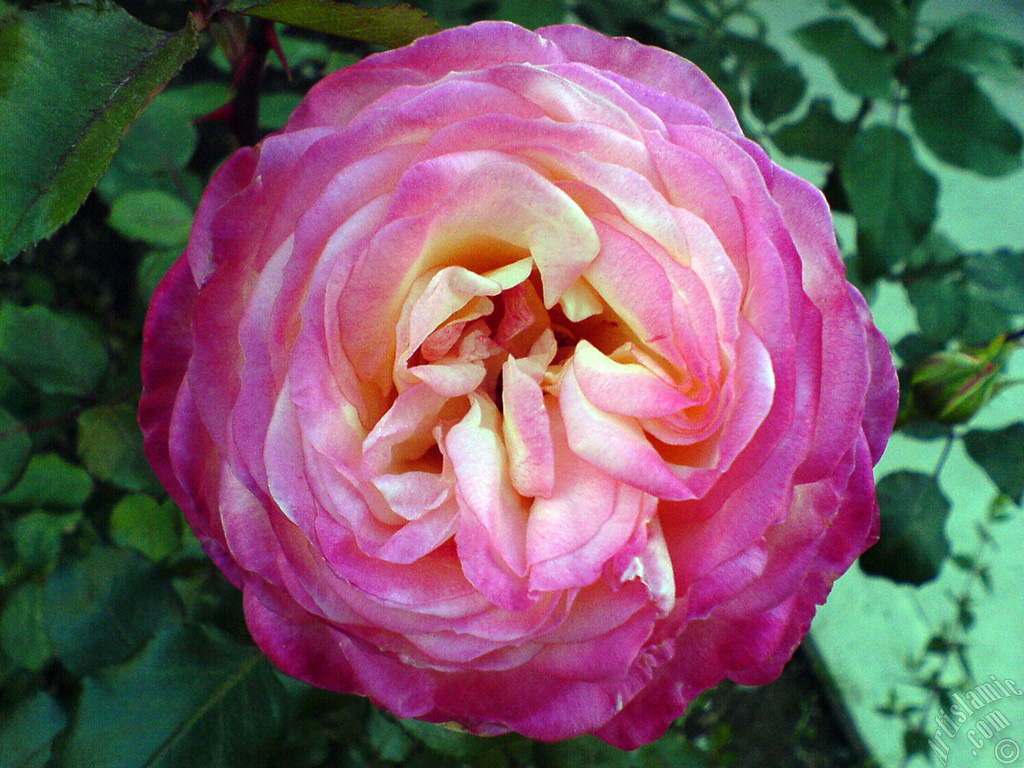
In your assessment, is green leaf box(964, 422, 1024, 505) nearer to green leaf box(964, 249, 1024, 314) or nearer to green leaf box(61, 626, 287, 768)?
green leaf box(964, 249, 1024, 314)

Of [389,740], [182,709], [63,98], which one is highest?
[63,98]

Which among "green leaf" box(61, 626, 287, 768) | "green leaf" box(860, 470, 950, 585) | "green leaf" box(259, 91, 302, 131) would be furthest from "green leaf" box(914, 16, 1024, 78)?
"green leaf" box(61, 626, 287, 768)

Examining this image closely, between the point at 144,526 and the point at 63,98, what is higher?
the point at 63,98

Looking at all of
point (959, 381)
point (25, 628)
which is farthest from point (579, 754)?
point (25, 628)

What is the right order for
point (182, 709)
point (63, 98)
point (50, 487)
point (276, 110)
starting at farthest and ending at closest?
point (276, 110)
point (50, 487)
point (182, 709)
point (63, 98)

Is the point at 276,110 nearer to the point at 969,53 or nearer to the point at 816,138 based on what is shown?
the point at 816,138

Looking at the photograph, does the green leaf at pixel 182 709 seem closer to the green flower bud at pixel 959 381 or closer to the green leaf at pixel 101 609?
the green leaf at pixel 101 609

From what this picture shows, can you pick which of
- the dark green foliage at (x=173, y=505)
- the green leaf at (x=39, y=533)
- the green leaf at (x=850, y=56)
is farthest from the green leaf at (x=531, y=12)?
the green leaf at (x=39, y=533)

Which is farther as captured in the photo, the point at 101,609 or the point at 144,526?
the point at 144,526
